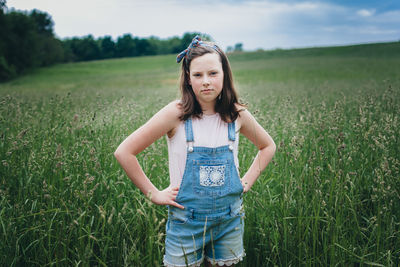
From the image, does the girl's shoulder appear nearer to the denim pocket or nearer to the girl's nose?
the girl's nose

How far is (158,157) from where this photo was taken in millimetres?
3205

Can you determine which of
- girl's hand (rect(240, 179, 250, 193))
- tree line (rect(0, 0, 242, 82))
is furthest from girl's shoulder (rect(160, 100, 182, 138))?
tree line (rect(0, 0, 242, 82))

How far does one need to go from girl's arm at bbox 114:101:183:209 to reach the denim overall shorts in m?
0.08

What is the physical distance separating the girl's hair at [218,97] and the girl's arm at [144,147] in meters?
0.08

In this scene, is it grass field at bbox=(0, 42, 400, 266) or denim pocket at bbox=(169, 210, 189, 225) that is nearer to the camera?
denim pocket at bbox=(169, 210, 189, 225)

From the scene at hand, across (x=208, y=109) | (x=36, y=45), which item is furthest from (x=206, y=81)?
(x=36, y=45)

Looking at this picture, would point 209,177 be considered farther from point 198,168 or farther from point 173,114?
point 173,114

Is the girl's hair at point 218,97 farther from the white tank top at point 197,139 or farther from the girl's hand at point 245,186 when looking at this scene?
the girl's hand at point 245,186

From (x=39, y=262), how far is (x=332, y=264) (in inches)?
78.8

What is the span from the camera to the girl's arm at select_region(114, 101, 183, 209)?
1620 millimetres

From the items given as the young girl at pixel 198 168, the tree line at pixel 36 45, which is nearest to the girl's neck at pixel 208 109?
the young girl at pixel 198 168

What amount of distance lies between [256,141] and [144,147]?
0.79m

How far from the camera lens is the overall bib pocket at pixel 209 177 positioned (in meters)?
1.62

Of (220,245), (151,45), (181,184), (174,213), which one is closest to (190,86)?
(181,184)
